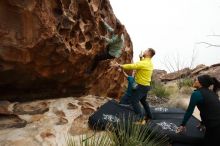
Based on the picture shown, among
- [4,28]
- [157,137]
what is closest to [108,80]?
[157,137]

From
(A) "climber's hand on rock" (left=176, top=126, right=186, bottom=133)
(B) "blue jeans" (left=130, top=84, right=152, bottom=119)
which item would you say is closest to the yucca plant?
(A) "climber's hand on rock" (left=176, top=126, right=186, bottom=133)

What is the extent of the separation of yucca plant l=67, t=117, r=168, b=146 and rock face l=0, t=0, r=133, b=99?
1.70 m

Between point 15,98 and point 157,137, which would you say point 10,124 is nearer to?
point 15,98

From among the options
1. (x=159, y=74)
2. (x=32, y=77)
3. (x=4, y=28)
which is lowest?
(x=159, y=74)

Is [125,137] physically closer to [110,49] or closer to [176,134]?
[176,134]

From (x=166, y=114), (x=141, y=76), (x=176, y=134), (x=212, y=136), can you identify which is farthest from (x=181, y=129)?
(x=166, y=114)

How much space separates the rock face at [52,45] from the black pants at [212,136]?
10.0 ft

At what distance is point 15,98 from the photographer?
307 inches

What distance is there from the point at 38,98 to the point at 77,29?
1.72 metres

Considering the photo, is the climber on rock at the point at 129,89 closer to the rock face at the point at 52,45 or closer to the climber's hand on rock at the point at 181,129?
the rock face at the point at 52,45

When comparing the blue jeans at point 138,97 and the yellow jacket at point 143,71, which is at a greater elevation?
the yellow jacket at point 143,71

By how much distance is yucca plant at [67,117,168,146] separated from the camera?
246 inches

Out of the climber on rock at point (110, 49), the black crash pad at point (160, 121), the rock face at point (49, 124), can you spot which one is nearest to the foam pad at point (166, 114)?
the black crash pad at point (160, 121)

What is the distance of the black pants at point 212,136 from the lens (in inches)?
261
